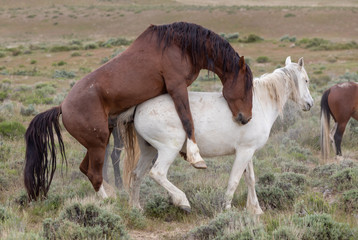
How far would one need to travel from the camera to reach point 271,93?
5.92 meters

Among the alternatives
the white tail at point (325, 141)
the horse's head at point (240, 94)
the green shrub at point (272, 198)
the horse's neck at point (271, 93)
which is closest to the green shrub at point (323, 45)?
the white tail at point (325, 141)

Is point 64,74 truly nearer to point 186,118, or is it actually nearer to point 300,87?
point 300,87

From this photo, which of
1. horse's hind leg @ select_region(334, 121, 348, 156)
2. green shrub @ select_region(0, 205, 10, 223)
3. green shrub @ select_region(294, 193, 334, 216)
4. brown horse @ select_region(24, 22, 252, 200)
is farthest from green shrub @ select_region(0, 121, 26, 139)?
horse's hind leg @ select_region(334, 121, 348, 156)

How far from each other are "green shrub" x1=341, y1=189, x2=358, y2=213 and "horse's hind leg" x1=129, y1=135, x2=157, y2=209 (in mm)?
2622

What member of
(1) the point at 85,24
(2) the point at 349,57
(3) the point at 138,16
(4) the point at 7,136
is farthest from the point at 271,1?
(4) the point at 7,136

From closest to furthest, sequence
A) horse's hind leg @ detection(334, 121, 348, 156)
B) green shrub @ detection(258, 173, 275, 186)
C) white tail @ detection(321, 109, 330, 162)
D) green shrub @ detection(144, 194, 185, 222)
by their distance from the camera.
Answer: green shrub @ detection(144, 194, 185, 222), green shrub @ detection(258, 173, 275, 186), white tail @ detection(321, 109, 330, 162), horse's hind leg @ detection(334, 121, 348, 156)

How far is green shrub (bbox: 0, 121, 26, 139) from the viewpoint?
10094mm

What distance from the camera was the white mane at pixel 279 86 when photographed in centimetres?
591

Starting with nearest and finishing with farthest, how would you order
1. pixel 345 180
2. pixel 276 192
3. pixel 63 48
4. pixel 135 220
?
pixel 135 220
pixel 276 192
pixel 345 180
pixel 63 48

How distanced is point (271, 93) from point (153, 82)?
5.62ft

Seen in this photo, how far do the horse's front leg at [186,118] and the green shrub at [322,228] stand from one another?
4.65ft

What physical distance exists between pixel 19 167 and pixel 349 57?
25.7m

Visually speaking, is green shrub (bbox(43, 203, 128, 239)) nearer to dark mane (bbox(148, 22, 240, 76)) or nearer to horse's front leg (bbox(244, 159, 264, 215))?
Answer: horse's front leg (bbox(244, 159, 264, 215))

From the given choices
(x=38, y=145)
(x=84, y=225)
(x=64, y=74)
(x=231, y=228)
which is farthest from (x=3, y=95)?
(x=231, y=228)
